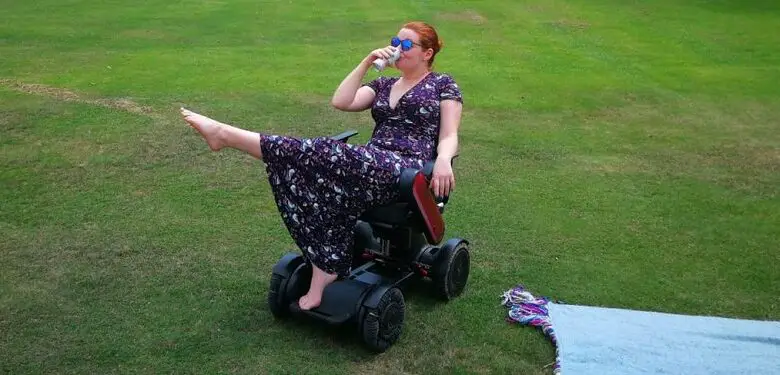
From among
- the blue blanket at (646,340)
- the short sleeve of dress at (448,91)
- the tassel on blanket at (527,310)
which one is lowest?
the tassel on blanket at (527,310)

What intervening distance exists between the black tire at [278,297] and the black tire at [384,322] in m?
0.44

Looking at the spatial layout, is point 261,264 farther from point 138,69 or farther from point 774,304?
point 138,69

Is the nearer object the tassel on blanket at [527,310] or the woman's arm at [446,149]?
the woman's arm at [446,149]

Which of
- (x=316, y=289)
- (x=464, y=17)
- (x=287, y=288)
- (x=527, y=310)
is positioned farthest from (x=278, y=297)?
(x=464, y=17)

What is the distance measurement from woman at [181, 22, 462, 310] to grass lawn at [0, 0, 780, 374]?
0.46 m

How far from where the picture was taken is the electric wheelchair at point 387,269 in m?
3.59

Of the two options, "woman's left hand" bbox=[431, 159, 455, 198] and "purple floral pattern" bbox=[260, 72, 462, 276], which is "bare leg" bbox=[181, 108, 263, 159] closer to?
"purple floral pattern" bbox=[260, 72, 462, 276]

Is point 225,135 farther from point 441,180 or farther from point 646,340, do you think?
point 646,340

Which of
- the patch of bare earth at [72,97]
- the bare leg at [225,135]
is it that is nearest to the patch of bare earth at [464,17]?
the patch of bare earth at [72,97]

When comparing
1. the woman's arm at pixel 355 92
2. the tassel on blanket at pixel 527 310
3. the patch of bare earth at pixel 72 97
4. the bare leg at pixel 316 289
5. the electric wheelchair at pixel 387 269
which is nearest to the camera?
the electric wheelchair at pixel 387 269

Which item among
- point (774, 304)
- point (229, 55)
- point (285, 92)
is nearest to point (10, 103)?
point (285, 92)

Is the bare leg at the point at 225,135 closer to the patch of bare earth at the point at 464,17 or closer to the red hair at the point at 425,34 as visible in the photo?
the red hair at the point at 425,34

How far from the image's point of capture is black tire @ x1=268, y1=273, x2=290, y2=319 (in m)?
3.77

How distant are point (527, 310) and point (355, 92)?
4.68 ft
